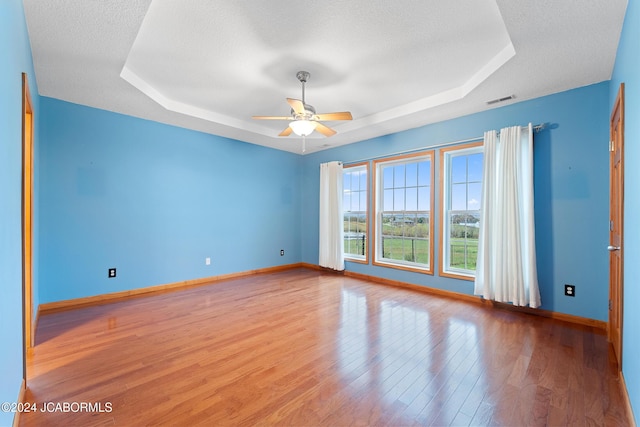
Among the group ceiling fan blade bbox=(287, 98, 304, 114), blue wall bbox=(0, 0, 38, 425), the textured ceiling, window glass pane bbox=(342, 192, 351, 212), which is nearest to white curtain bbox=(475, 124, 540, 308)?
the textured ceiling

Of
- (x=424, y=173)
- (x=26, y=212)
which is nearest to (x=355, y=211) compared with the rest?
(x=424, y=173)

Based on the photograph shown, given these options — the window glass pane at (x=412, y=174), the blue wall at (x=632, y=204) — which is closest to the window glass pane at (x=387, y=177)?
the window glass pane at (x=412, y=174)

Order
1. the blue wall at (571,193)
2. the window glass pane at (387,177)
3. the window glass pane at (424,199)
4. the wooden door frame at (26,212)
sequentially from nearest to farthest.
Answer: the wooden door frame at (26,212) → the blue wall at (571,193) → the window glass pane at (424,199) → the window glass pane at (387,177)

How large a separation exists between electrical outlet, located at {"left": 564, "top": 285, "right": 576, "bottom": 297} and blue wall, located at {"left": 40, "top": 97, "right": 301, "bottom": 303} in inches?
177

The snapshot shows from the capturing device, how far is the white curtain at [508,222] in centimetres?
320

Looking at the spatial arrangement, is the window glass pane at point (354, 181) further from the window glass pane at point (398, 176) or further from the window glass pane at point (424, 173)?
the window glass pane at point (424, 173)

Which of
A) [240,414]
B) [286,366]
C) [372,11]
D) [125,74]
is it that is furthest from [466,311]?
[125,74]

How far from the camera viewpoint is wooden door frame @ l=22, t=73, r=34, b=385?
5.96ft

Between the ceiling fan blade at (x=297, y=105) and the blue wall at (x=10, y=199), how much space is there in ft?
5.96

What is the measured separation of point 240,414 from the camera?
5.31 ft

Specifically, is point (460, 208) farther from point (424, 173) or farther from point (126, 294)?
point (126, 294)

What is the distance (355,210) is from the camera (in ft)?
17.9

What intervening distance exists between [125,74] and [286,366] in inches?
126

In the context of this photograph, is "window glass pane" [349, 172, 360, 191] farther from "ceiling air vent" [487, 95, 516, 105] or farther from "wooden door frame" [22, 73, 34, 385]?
"wooden door frame" [22, 73, 34, 385]
